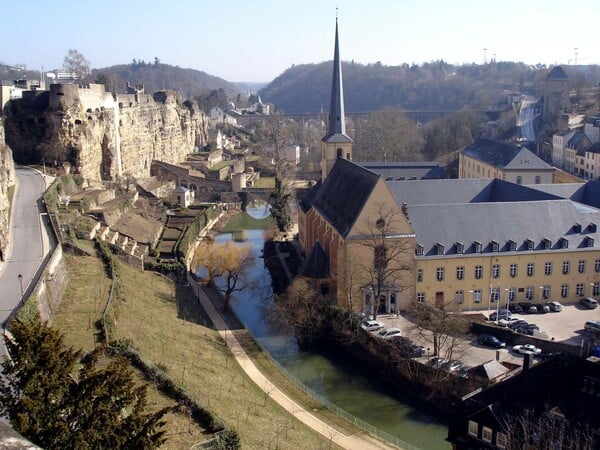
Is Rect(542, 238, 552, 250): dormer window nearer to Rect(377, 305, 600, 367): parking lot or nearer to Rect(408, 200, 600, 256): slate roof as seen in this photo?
Rect(408, 200, 600, 256): slate roof

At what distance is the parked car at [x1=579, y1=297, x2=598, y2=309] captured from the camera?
33.3m

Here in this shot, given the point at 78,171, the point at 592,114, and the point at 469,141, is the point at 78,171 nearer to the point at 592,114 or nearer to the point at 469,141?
the point at 469,141

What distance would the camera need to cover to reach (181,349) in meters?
26.6

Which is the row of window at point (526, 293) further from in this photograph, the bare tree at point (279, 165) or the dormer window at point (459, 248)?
the bare tree at point (279, 165)

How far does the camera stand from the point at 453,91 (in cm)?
16325

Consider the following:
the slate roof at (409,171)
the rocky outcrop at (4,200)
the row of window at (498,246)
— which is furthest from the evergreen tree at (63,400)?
the slate roof at (409,171)

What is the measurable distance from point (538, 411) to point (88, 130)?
44.4 metres

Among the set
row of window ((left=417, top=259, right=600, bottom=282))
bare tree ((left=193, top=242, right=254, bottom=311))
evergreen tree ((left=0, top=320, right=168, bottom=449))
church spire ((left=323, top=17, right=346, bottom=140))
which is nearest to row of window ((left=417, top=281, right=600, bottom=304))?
row of window ((left=417, top=259, right=600, bottom=282))

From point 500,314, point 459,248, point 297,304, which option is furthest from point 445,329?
point 297,304

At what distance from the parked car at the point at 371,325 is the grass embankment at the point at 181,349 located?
657 cm

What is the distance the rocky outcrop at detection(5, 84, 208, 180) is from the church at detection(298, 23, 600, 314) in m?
25.7

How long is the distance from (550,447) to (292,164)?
79.3 meters

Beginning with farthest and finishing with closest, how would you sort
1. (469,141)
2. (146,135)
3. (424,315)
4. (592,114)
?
(469,141), (592,114), (146,135), (424,315)

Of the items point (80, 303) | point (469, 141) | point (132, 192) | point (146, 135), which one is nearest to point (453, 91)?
point (469, 141)
